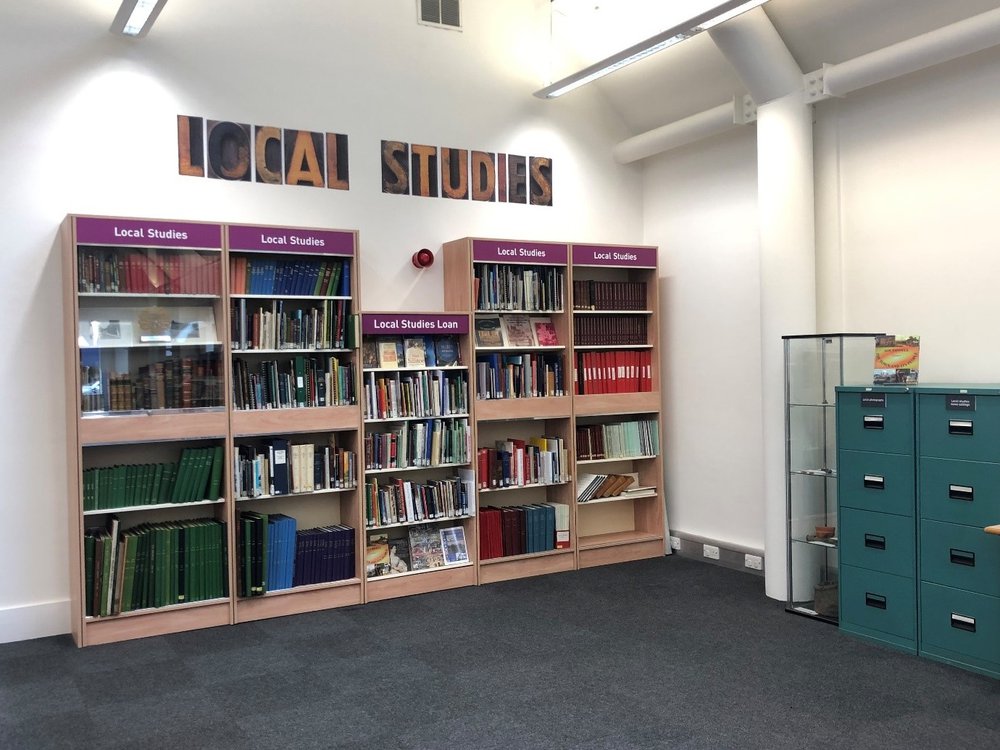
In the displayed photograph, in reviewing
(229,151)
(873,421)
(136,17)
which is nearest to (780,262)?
(873,421)

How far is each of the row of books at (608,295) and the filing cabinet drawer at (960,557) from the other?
296cm

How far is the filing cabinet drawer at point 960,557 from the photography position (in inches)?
178

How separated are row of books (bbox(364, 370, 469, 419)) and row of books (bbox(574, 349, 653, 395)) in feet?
3.25

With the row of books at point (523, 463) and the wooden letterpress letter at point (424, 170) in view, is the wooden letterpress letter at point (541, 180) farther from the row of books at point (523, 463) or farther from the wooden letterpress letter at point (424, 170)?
the row of books at point (523, 463)

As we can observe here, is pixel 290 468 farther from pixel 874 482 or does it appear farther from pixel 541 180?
pixel 874 482

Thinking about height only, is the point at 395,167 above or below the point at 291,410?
above

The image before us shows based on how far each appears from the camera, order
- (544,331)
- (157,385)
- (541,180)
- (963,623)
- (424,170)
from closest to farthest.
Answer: (963,623)
(157,385)
(424,170)
(544,331)
(541,180)

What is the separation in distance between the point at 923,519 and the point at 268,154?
4.59 metres

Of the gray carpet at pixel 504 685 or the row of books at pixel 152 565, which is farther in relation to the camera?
the row of books at pixel 152 565

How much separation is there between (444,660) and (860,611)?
7.69ft

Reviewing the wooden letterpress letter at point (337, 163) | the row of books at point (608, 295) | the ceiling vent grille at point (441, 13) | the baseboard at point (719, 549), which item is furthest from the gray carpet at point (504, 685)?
the ceiling vent grille at point (441, 13)

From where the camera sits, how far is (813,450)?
570 centimetres

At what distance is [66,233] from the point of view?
17.5 ft

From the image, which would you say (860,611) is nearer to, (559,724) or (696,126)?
(559,724)
